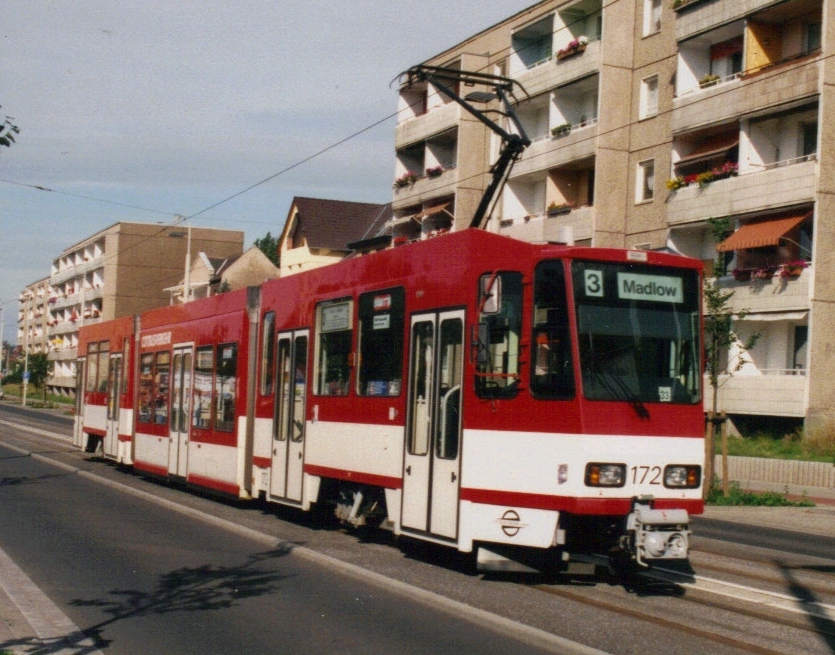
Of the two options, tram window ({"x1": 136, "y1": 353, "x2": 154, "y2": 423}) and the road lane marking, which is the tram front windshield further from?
tram window ({"x1": 136, "y1": 353, "x2": 154, "y2": 423})

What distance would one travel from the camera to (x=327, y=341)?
48.2 feet

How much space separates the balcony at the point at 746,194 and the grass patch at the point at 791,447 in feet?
18.9

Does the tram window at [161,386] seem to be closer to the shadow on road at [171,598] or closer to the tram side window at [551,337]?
the shadow on road at [171,598]

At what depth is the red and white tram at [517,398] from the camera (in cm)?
1035

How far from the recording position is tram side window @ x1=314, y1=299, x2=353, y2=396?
1405 cm

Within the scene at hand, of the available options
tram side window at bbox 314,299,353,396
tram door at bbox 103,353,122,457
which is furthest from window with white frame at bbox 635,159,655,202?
tram side window at bbox 314,299,353,396

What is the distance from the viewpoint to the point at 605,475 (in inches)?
404

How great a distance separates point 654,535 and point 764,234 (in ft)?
69.2

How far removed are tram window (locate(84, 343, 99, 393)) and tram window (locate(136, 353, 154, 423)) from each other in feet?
14.6

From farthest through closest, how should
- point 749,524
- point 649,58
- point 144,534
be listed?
point 649,58 < point 749,524 < point 144,534

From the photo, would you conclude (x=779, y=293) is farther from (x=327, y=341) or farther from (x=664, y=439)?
(x=664, y=439)

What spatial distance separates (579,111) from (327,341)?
28.3 meters

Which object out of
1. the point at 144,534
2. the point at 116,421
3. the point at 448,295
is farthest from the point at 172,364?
the point at 448,295

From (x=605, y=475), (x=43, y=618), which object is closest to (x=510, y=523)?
(x=605, y=475)
